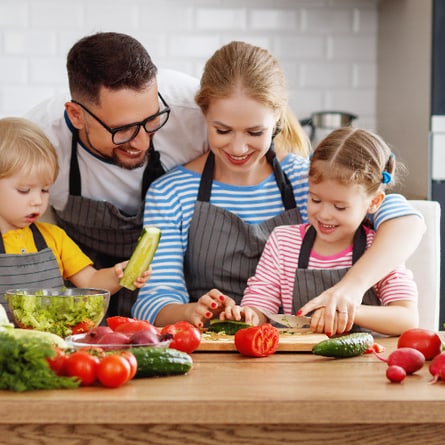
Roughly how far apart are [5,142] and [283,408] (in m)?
1.46

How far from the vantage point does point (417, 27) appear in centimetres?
400

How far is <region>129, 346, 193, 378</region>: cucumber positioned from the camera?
59.5 inches

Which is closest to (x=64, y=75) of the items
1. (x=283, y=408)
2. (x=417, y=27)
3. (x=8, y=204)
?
(x=417, y=27)

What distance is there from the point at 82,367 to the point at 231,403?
0.27 m

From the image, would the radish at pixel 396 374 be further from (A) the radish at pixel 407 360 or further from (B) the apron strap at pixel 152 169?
(B) the apron strap at pixel 152 169

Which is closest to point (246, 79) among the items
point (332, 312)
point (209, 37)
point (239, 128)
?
point (239, 128)

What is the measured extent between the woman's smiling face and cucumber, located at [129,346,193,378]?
1043 mm

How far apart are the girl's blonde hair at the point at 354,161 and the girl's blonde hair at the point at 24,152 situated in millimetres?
795

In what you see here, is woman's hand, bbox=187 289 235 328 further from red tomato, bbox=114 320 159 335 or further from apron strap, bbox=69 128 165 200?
apron strap, bbox=69 128 165 200

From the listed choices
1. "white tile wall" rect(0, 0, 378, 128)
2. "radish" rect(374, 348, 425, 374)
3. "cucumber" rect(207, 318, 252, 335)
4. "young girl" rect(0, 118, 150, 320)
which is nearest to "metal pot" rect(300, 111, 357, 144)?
"white tile wall" rect(0, 0, 378, 128)

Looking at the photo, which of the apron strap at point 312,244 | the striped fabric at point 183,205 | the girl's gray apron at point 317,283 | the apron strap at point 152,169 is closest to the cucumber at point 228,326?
the girl's gray apron at point 317,283

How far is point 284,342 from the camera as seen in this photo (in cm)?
184

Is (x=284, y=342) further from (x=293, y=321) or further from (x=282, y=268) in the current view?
(x=282, y=268)

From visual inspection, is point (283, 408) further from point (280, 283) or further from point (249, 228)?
point (249, 228)
